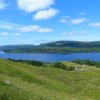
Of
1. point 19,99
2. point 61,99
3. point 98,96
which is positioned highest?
point 19,99

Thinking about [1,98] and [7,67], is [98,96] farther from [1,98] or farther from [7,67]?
[1,98]

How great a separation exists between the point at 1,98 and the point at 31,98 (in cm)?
448

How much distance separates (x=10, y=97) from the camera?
1977 centimetres

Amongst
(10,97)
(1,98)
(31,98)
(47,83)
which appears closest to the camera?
(1,98)

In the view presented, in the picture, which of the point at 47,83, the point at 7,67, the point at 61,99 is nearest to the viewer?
the point at 61,99

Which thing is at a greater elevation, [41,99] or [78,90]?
[41,99]

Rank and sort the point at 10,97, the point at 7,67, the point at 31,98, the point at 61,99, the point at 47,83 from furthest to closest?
the point at 7,67 < the point at 47,83 < the point at 61,99 < the point at 31,98 < the point at 10,97

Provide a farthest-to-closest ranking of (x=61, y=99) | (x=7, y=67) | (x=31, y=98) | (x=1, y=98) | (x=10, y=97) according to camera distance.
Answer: (x=7, y=67), (x=61, y=99), (x=31, y=98), (x=10, y=97), (x=1, y=98)

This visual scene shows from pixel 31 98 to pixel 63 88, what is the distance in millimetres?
26747

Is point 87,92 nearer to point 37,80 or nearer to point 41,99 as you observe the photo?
Result: point 37,80

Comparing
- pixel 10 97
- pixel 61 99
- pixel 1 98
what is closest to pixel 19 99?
pixel 10 97

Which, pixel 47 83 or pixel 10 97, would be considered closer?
pixel 10 97

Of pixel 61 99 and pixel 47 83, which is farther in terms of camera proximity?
pixel 47 83

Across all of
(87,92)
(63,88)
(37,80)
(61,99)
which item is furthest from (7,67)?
(61,99)
